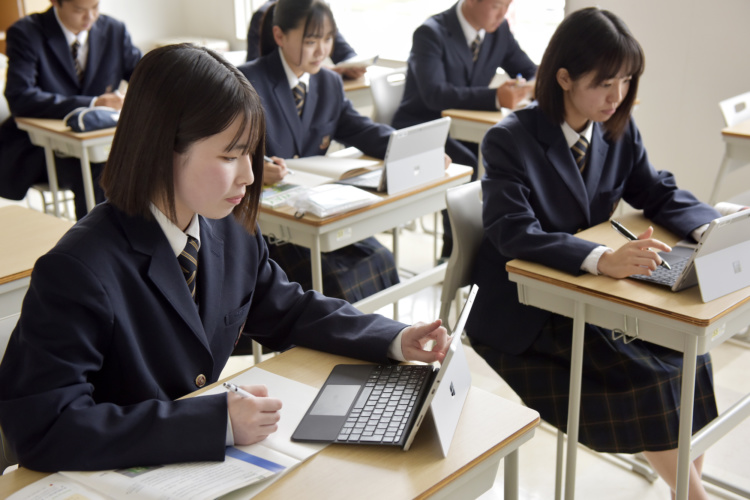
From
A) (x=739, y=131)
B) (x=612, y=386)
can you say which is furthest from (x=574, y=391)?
(x=739, y=131)

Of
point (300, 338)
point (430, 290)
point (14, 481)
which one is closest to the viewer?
point (14, 481)

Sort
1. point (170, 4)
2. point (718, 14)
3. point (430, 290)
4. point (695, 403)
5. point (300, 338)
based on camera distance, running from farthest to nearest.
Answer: point (170, 4) → point (718, 14) → point (430, 290) → point (695, 403) → point (300, 338)

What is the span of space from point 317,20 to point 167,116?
175 cm

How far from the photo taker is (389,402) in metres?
1.21

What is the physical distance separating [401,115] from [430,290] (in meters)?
0.87

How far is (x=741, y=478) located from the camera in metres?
2.27

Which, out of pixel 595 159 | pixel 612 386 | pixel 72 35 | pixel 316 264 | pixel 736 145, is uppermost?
pixel 72 35

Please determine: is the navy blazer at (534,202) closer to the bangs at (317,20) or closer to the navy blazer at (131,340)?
the navy blazer at (131,340)

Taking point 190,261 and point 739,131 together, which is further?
point 739,131

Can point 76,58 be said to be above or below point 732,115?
above

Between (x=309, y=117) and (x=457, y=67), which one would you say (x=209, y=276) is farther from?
(x=457, y=67)

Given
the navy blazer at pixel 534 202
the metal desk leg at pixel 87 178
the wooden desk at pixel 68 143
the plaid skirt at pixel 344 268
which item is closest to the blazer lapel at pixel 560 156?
the navy blazer at pixel 534 202

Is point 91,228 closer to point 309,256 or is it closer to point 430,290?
point 309,256

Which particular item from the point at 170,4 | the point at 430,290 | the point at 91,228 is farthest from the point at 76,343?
the point at 170,4
